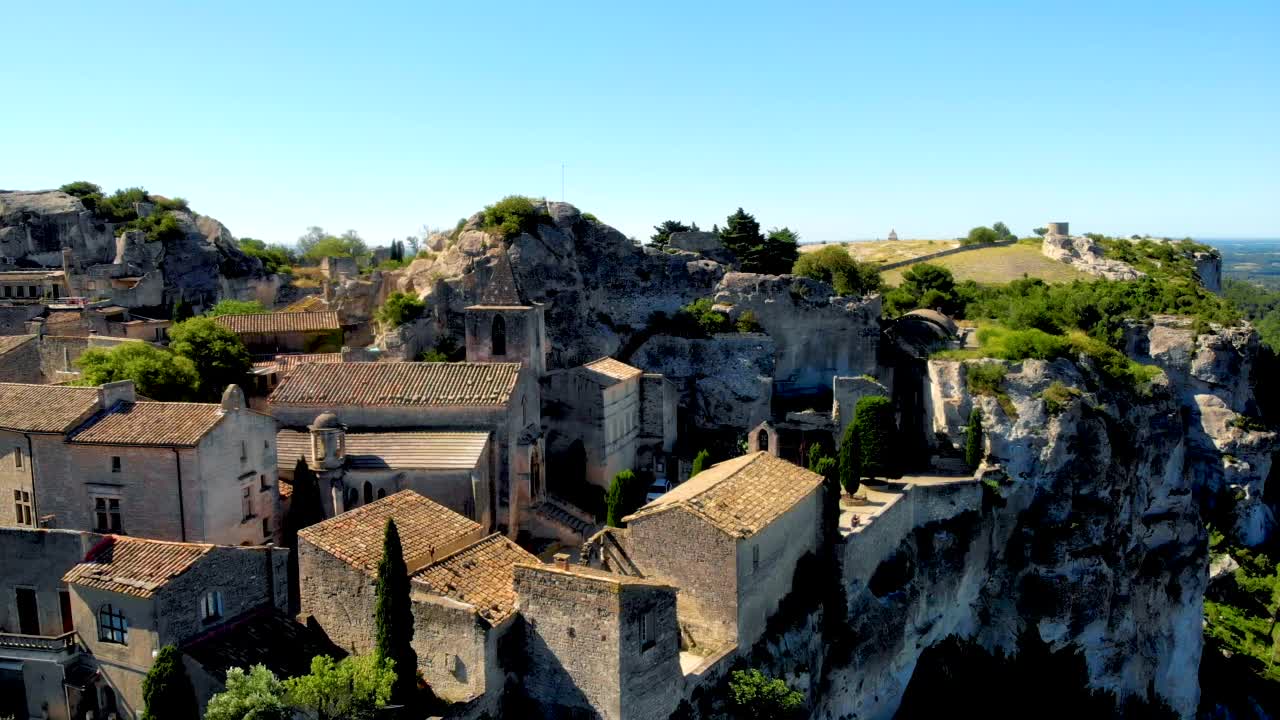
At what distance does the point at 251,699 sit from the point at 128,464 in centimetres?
996

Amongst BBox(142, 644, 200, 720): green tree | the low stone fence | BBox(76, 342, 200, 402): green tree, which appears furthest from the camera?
the low stone fence

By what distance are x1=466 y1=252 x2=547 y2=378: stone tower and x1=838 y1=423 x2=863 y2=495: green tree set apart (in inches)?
431

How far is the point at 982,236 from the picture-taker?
95938 mm

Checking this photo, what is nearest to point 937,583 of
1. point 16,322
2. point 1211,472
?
point 1211,472

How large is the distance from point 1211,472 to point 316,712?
51.0m

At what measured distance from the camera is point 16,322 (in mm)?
47781

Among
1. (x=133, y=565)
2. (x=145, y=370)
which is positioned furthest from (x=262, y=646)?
(x=145, y=370)

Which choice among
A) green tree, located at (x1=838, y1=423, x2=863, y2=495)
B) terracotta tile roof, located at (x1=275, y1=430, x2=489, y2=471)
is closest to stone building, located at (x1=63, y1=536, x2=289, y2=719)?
terracotta tile roof, located at (x1=275, y1=430, x2=489, y2=471)

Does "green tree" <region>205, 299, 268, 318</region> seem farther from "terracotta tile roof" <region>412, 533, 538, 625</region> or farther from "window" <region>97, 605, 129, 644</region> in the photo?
"window" <region>97, 605, 129, 644</region>

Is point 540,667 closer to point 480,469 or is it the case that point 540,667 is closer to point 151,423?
point 480,469

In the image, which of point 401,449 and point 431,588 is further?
point 401,449

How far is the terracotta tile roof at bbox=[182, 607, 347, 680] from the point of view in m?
20.7

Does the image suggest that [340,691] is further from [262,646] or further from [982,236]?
[982,236]

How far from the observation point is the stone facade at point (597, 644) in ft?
66.9
